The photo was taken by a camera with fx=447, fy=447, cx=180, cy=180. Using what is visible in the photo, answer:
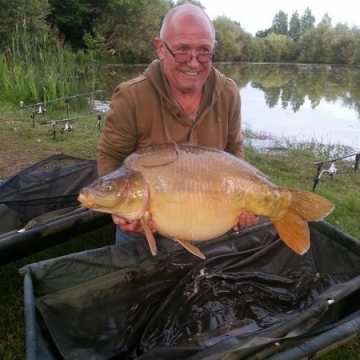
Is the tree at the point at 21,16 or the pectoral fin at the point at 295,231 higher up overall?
the tree at the point at 21,16

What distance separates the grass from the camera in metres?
1.56

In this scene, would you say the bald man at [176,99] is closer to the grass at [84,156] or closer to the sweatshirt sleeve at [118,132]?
the sweatshirt sleeve at [118,132]

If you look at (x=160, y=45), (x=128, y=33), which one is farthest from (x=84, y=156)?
(x=128, y=33)

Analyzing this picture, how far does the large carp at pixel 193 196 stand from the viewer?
1.18 metres

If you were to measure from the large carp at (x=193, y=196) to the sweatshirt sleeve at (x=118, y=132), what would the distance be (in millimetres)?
298

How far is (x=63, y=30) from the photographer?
1955 cm

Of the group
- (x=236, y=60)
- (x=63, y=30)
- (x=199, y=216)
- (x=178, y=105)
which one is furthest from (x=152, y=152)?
(x=236, y=60)

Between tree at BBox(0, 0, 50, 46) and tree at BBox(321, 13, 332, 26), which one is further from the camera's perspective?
tree at BBox(321, 13, 332, 26)

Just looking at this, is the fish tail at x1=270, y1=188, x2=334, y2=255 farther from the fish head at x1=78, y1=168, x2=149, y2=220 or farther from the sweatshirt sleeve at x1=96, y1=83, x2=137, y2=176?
the sweatshirt sleeve at x1=96, y1=83, x2=137, y2=176

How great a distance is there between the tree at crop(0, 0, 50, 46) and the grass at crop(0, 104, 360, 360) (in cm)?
776

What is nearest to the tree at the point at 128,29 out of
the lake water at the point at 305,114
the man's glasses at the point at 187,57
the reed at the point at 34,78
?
the lake water at the point at 305,114

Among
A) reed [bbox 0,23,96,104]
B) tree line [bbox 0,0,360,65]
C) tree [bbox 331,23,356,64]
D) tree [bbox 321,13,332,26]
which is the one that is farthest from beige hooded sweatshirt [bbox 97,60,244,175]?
tree [bbox 321,13,332,26]

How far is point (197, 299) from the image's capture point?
1663 millimetres

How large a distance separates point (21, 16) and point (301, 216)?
13378 mm
